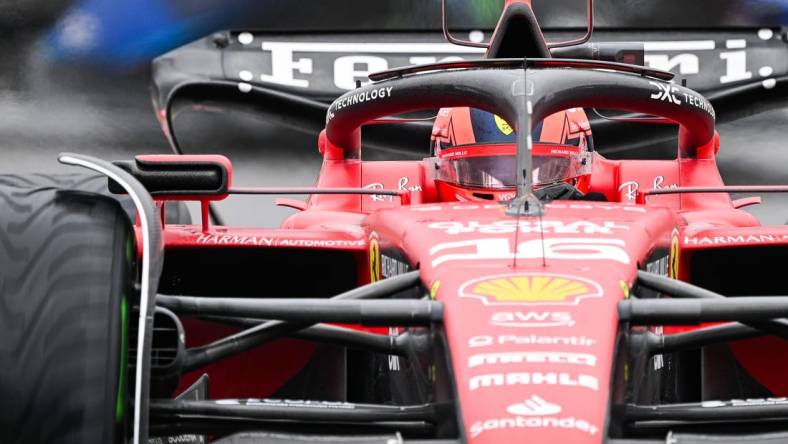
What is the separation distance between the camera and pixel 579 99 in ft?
9.89

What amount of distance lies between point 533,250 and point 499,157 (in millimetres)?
1609

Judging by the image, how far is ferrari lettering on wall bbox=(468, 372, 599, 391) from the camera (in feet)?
6.59

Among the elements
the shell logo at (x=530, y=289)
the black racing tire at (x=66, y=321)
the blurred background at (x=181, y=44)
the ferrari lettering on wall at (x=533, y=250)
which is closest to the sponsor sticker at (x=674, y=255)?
the ferrari lettering on wall at (x=533, y=250)

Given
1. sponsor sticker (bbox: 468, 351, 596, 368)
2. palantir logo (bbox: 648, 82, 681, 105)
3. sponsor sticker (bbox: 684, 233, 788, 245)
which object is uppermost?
palantir logo (bbox: 648, 82, 681, 105)

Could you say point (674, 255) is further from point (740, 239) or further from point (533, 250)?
point (533, 250)

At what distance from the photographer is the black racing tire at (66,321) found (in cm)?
212

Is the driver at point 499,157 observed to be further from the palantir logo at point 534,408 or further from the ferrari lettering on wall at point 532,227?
the palantir logo at point 534,408

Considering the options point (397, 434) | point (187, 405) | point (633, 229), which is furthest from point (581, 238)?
point (187, 405)

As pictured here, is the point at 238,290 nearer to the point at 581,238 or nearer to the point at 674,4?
the point at 581,238

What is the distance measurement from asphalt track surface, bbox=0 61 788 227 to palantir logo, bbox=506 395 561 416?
4695 millimetres

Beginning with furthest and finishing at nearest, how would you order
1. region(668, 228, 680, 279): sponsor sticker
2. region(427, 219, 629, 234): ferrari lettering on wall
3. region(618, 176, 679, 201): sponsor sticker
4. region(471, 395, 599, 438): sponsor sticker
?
region(618, 176, 679, 201): sponsor sticker → region(668, 228, 680, 279): sponsor sticker → region(427, 219, 629, 234): ferrari lettering on wall → region(471, 395, 599, 438): sponsor sticker

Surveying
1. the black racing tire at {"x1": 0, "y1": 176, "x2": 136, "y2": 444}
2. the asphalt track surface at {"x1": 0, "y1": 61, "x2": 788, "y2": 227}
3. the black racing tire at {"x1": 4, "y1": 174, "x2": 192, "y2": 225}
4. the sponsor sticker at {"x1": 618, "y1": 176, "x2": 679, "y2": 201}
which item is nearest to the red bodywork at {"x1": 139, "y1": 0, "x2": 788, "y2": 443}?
the black racing tire at {"x1": 4, "y1": 174, "x2": 192, "y2": 225}

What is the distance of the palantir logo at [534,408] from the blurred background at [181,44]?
4.68 metres

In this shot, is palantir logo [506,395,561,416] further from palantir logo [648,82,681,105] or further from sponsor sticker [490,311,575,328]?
palantir logo [648,82,681,105]
